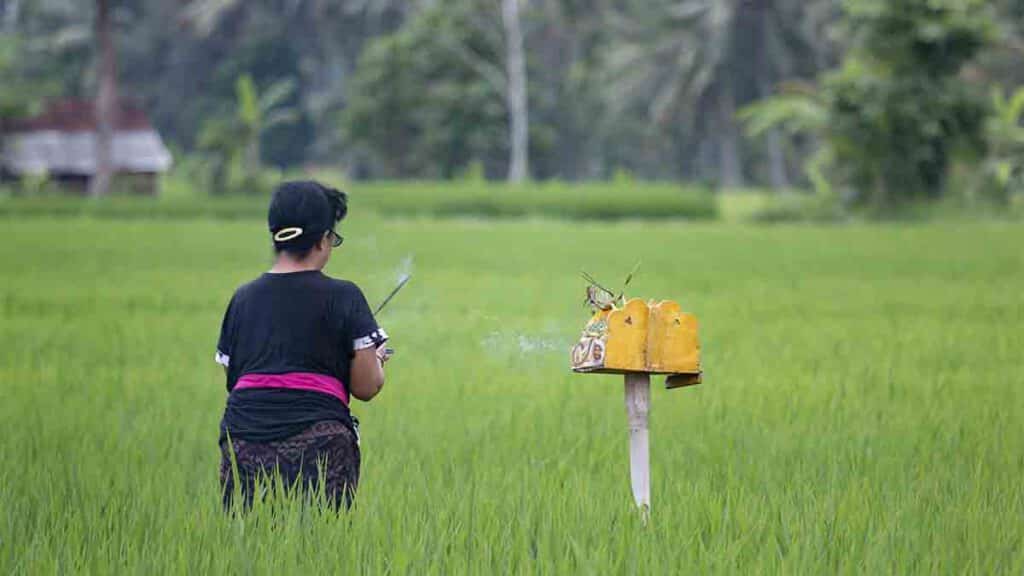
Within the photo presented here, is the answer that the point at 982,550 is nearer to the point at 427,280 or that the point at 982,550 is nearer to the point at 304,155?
the point at 427,280

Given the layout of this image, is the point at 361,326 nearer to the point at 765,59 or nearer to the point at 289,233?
the point at 289,233

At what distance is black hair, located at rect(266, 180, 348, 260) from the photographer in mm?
3842

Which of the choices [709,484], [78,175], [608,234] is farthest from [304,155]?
[709,484]

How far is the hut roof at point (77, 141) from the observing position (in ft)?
144

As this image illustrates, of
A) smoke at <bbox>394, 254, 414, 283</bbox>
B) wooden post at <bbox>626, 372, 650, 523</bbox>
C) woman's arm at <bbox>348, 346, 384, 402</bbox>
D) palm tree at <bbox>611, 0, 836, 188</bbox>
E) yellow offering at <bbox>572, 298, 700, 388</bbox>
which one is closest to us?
yellow offering at <bbox>572, 298, 700, 388</bbox>

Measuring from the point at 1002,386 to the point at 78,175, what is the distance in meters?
40.7

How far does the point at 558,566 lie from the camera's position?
3.46 metres

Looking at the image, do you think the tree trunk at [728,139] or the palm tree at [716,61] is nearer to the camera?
the palm tree at [716,61]

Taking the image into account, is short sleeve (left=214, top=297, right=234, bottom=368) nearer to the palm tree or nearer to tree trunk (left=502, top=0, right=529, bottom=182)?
tree trunk (left=502, top=0, right=529, bottom=182)

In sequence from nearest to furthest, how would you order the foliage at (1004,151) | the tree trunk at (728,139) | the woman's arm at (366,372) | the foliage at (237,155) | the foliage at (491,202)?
the woman's arm at (366,372), the foliage at (1004,151), the foliage at (491,202), the foliage at (237,155), the tree trunk at (728,139)

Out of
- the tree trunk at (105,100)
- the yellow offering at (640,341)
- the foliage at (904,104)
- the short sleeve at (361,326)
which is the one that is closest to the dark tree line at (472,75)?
the foliage at (904,104)

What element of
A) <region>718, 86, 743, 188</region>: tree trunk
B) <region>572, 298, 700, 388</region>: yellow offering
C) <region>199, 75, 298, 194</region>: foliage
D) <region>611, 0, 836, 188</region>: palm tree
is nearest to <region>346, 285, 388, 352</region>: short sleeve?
<region>572, 298, 700, 388</region>: yellow offering

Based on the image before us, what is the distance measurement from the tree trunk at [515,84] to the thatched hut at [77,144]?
10.0m

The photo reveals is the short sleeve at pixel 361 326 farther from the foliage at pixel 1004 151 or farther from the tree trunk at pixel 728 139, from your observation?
the tree trunk at pixel 728 139
